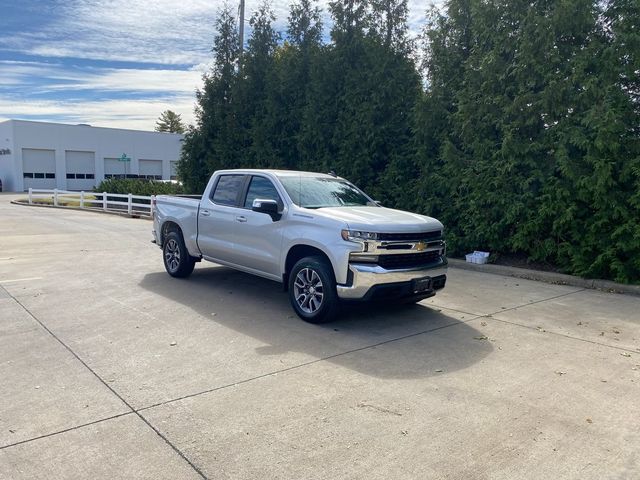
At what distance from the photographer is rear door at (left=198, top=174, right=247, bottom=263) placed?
763cm

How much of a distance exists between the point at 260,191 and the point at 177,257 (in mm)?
2328

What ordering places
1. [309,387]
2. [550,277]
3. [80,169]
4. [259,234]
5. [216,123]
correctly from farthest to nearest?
1. [80,169]
2. [216,123]
3. [550,277]
4. [259,234]
5. [309,387]

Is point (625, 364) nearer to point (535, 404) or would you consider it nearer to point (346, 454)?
point (535, 404)

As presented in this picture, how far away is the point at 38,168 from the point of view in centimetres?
5178

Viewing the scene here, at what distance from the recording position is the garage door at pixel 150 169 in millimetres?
59156

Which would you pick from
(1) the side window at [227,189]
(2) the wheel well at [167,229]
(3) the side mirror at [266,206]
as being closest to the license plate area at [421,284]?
(3) the side mirror at [266,206]

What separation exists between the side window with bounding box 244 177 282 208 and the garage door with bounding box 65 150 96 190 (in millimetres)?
52497

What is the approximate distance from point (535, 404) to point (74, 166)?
189ft

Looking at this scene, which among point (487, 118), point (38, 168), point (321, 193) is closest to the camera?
point (321, 193)

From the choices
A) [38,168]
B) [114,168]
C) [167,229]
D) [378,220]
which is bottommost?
[167,229]

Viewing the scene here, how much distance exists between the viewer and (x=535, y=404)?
164 inches

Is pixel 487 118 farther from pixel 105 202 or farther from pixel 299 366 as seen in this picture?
pixel 105 202

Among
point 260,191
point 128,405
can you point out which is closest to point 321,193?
point 260,191

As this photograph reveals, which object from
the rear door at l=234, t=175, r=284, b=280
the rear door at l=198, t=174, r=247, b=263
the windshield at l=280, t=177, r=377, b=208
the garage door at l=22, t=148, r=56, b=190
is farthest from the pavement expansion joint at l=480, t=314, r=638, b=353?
the garage door at l=22, t=148, r=56, b=190
